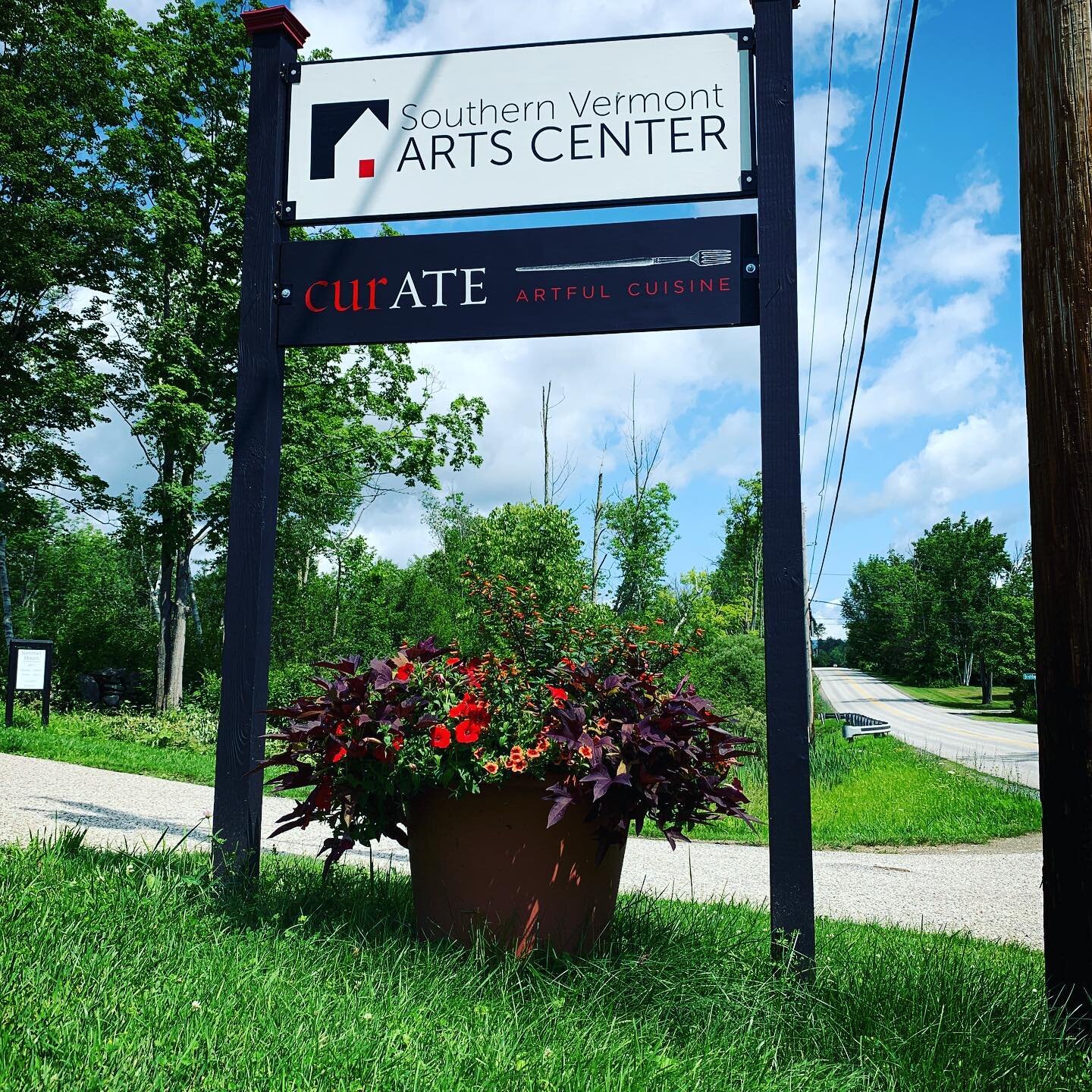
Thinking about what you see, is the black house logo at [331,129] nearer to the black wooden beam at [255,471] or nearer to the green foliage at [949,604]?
the black wooden beam at [255,471]

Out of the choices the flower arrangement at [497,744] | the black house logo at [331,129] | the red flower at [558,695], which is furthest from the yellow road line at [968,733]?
the black house logo at [331,129]

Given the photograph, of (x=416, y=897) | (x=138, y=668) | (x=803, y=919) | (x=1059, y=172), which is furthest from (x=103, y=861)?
(x=138, y=668)

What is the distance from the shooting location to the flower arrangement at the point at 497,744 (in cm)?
279

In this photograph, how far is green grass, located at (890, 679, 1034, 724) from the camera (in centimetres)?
4103

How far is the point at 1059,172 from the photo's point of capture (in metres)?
2.87

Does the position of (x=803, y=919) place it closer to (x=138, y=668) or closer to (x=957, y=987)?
(x=957, y=987)

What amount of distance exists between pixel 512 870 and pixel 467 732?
487 millimetres

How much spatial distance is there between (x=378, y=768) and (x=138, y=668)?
20774mm

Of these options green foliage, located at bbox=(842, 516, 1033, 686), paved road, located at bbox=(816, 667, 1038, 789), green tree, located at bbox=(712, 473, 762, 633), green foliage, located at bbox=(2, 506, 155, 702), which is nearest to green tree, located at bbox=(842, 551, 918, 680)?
green foliage, located at bbox=(842, 516, 1033, 686)

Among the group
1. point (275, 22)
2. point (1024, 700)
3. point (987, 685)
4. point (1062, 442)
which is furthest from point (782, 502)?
point (987, 685)

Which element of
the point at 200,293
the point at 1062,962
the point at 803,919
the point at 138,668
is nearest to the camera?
the point at 1062,962

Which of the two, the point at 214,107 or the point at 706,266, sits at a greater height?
the point at 214,107

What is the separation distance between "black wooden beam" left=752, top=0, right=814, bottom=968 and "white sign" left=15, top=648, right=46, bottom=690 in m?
13.2

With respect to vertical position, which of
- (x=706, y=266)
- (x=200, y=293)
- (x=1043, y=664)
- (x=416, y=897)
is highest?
(x=200, y=293)
